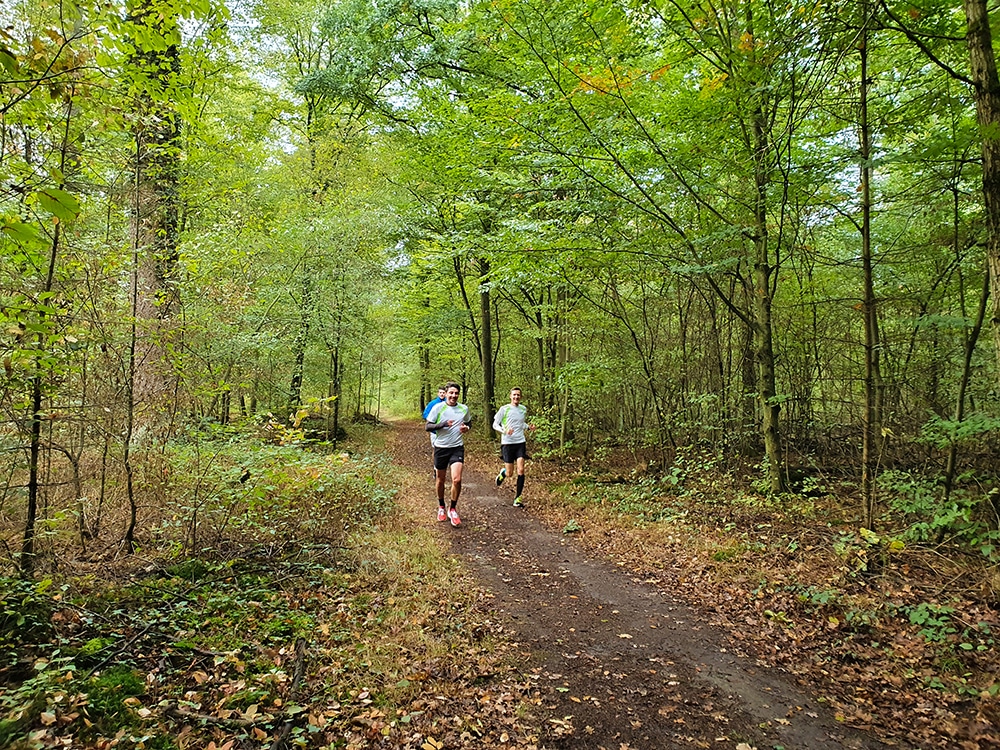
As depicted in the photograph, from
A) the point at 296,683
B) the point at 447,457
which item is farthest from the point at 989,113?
the point at 447,457

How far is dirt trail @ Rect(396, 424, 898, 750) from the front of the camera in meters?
3.52

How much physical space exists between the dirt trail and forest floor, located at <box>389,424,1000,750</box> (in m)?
0.01

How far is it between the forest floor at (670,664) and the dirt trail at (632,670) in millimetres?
12

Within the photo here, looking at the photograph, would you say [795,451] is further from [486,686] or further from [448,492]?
[486,686]

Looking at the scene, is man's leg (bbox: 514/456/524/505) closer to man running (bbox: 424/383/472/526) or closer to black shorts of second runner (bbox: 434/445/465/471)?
man running (bbox: 424/383/472/526)

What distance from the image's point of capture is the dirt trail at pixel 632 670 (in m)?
3.52

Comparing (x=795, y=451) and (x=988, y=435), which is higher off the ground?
(x=988, y=435)

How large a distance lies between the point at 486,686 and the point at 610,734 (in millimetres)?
1034

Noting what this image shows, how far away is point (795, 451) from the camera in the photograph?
391 inches

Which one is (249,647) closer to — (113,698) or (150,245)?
(113,698)

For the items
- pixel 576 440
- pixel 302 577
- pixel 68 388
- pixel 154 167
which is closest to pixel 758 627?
pixel 302 577

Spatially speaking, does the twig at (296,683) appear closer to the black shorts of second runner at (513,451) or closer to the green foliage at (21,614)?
the green foliage at (21,614)

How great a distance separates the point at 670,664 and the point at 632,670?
0.38 meters

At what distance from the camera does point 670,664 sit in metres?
4.46
